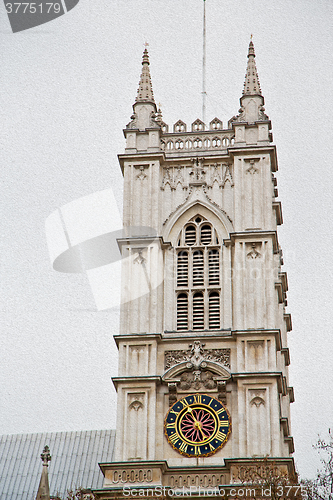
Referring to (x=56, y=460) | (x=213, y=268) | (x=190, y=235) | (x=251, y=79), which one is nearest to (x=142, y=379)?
(x=213, y=268)

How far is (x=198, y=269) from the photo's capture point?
45.8 metres

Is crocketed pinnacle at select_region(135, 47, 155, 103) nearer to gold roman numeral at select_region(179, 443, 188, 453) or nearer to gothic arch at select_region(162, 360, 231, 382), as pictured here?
gothic arch at select_region(162, 360, 231, 382)

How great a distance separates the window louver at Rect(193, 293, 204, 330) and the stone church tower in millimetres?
49

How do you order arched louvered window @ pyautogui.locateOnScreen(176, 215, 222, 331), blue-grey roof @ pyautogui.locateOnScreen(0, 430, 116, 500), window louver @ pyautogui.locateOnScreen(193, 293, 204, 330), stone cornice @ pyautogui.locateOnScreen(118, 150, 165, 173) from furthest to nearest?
blue-grey roof @ pyautogui.locateOnScreen(0, 430, 116, 500), stone cornice @ pyautogui.locateOnScreen(118, 150, 165, 173), arched louvered window @ pyautogui.locateOnScreen(176, 215, 222, 331), window louver @ pyautogui.locateOnScreen(193, 293, 204, 330)

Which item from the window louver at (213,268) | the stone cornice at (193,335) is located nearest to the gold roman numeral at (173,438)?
the stone cornice at (193,335)

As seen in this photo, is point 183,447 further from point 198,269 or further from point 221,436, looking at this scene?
point 198,269

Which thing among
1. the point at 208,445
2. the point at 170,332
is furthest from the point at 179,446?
the point at 170,332

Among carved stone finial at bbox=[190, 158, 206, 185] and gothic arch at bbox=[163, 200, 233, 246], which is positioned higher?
carved stone finial at bbox=[190, 158, 206, 185]

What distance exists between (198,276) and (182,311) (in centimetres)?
157

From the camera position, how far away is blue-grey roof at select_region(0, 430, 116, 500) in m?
51.7

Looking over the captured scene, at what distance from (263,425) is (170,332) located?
522 cm

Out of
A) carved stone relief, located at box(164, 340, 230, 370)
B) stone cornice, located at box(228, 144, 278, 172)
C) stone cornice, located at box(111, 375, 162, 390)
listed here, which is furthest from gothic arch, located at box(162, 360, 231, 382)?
stone cornice, located at box(228, 144, 278, 172)

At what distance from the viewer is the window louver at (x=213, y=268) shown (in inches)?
1790

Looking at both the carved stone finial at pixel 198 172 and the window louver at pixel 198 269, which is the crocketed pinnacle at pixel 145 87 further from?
the window louver at pixel 198 269
